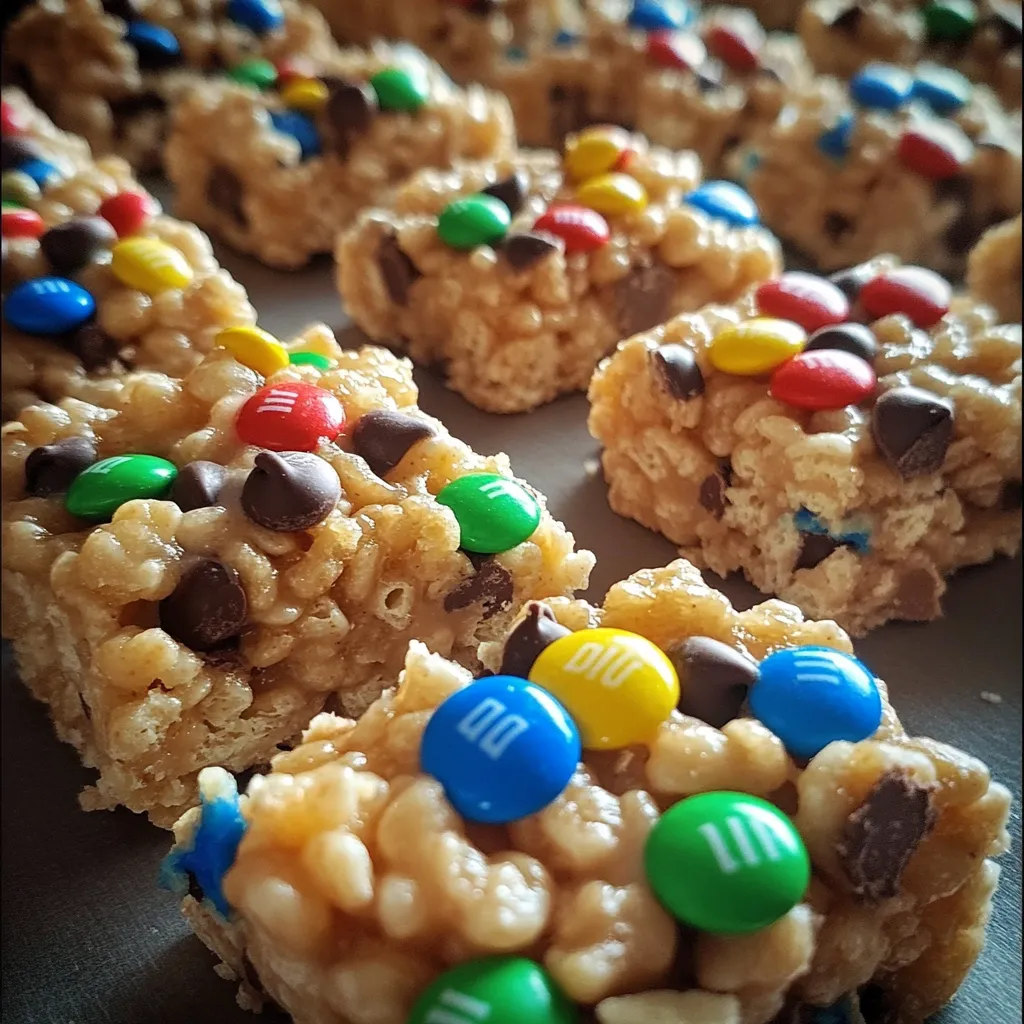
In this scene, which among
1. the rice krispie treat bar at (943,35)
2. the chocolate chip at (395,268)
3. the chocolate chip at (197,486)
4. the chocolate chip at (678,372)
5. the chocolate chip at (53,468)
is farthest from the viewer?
the rice krispie treat bar at (943,35)

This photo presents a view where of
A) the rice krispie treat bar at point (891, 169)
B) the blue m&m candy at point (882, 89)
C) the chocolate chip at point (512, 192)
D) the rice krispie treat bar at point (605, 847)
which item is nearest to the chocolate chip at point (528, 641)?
the rice krispie treat bar at point (605, 847)

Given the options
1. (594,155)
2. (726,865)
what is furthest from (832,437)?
(594,155)

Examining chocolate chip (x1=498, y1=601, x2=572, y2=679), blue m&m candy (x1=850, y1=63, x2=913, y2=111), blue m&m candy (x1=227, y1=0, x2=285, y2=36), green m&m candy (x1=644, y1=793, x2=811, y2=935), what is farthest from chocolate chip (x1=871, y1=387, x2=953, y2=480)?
blue m&m candy (x1=227, y1=0, x2=285, y2=36)

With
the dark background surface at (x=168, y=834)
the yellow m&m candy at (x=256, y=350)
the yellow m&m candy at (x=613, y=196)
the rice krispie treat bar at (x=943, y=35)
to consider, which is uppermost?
the rice krispie treat bar at (x=943, y=35)

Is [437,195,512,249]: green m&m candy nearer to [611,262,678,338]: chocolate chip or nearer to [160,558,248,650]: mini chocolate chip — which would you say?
[611,262,678,338]: chocolate chip

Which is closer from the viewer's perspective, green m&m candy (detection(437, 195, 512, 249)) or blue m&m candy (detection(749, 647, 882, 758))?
blue m&m candy (detection(749, 647, 882, 758))

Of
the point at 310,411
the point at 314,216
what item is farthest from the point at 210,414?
the point at 314,216

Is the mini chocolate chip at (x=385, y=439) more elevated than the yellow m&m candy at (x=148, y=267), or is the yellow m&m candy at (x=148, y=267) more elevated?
the mini chocolate chip at (x=385, y=439)

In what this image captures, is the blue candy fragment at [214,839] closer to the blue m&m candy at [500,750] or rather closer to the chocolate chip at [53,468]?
the blue m&m candy at [500,750]
